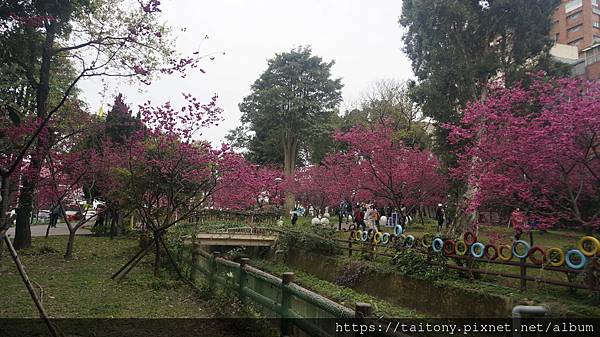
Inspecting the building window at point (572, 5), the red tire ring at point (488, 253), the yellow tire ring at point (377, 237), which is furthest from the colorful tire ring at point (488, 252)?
the building window at point (572, 5)

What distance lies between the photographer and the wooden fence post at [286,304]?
18.9 feet

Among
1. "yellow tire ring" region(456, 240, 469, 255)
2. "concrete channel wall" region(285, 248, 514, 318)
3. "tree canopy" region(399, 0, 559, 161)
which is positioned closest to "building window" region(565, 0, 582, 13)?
"tree canopy" region(399, 0, 559, 161)

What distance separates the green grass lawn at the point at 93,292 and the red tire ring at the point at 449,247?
6.59 m

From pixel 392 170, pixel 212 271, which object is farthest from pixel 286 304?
pixel 392 170

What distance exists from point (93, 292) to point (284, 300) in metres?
5.06

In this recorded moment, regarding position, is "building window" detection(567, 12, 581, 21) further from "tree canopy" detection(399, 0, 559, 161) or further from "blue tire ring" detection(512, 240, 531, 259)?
"blue tire ring" detection(512, 240, 531, 259)

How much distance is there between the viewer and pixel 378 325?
3.86m

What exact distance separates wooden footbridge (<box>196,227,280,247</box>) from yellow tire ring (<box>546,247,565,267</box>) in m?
12.6

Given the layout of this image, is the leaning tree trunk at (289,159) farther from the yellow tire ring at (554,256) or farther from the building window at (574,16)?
the building window at (574,16)

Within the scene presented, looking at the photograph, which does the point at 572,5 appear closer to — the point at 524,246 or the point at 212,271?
the point at 524,246

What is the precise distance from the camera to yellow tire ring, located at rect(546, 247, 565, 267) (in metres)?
8.45

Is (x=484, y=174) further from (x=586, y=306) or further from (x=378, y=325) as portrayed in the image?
(x=378, y=325)

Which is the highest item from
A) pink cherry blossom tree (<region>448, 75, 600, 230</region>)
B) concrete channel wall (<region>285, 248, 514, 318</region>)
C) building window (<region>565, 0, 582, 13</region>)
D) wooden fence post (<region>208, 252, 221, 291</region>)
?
building window (<region>565, 0, 582, 13</region>)

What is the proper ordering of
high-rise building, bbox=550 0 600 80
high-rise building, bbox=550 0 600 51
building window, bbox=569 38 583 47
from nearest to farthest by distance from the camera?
high-rise building, bbox=550 0 600 80, high-rise building, bbox=550 0 600 51, building window, bbox=569 38 583 47
